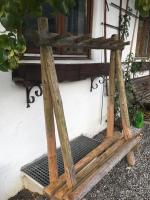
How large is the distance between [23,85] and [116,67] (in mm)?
1155

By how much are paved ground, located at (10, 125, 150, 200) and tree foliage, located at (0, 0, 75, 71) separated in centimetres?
159

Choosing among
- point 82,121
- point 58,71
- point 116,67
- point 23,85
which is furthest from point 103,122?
point 23,85

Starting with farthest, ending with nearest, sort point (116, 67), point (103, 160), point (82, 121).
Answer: point (82, 121), point (116, 67), point (103, 160)

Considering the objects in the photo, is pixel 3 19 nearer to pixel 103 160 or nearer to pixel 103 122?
pixel 103 160

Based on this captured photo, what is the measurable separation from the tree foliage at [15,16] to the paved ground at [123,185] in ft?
5.21

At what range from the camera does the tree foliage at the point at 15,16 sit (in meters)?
1.26

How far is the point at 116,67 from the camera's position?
114 inches

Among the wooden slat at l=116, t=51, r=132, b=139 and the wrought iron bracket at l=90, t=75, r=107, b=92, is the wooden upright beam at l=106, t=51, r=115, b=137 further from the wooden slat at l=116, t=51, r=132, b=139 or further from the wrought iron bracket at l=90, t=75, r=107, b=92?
the wrought iron bracket at l=90, t=75, r=107, b=92

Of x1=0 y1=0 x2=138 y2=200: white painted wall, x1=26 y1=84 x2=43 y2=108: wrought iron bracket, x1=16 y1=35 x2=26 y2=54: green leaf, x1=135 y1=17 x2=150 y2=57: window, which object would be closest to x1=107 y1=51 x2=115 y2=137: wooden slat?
x1=0 y1=0 x2=138 y2=200: white painted wall

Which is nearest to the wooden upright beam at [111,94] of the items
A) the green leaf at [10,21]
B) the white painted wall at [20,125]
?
the white painted wall at [20,125]

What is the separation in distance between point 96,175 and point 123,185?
620mm

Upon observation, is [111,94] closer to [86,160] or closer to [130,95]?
[86,160]

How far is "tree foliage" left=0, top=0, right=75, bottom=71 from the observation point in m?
1.26

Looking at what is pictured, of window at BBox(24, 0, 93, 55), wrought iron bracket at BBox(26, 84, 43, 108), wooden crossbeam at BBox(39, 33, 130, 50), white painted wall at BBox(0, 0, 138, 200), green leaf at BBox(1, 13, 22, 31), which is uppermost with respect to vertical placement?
window at BBox(24, 0, 93, 55)
